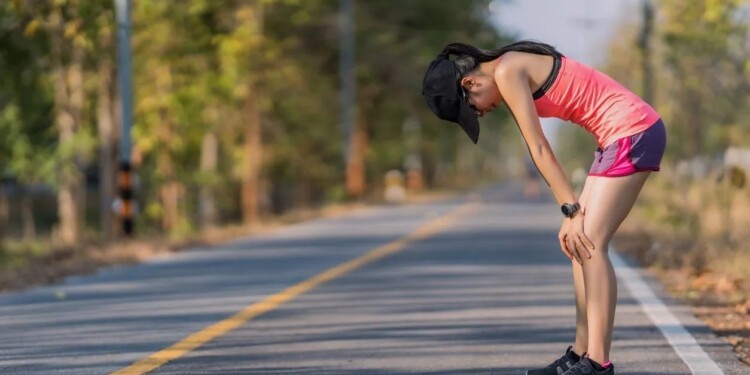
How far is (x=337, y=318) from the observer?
35.3 feet

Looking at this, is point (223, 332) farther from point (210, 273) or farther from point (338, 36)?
point (338, 36)

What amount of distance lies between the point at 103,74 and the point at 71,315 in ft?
89.0

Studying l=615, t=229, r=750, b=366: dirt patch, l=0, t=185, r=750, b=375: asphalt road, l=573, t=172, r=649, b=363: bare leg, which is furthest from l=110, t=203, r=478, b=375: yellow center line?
l=615, t=229, r=750, b=366: dirt patch

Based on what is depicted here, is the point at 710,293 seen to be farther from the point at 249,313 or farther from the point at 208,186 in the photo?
the point at 208,186

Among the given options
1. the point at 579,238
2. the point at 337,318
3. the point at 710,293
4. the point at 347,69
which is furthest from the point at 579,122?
the point at 347,69

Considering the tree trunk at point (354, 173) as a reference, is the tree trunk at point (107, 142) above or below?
above

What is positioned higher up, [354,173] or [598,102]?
[598,102]

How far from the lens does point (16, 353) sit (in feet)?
28.6

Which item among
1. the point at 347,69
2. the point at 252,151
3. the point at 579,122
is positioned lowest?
the point at 252,151

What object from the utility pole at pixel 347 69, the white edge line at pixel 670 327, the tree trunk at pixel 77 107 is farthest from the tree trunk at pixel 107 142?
the white edge line at pixel 670 327

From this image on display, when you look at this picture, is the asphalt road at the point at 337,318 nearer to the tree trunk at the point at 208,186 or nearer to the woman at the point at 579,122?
the woman at the point at 579,122

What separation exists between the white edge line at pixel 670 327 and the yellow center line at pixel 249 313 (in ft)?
9.34

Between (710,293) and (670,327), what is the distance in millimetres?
3119

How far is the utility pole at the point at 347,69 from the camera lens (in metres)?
44.4
